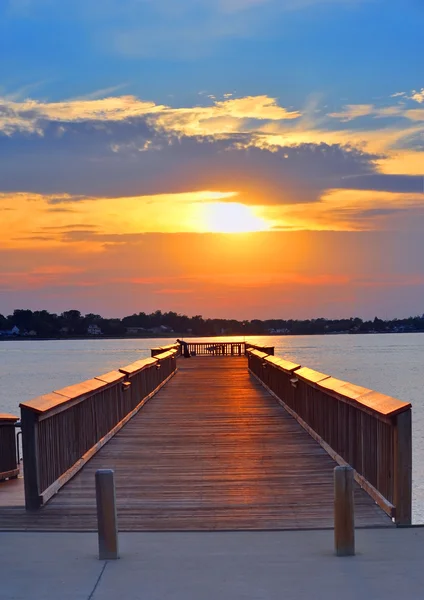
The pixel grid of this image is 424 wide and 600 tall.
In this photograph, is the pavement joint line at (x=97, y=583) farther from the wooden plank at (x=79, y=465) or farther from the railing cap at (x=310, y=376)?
the railing cap at (x=310, y=376)

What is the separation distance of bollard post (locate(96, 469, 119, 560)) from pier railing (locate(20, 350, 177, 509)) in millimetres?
2068

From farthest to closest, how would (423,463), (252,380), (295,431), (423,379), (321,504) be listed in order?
1. (423,379)
2. (423,463)
3. (252,380)
4. (295,431)
5. (321,504)

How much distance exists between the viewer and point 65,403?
10047 mm

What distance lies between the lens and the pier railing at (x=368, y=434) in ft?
26.1

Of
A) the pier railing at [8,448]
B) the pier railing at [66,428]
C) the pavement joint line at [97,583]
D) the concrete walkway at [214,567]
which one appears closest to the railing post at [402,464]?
the concrete walkway at [214,567]

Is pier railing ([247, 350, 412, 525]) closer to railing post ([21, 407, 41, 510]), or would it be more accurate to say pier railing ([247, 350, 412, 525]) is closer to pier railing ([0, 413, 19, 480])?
railing post ([21, 407, 41, 510])

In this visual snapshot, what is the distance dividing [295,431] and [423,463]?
2068 centimetres

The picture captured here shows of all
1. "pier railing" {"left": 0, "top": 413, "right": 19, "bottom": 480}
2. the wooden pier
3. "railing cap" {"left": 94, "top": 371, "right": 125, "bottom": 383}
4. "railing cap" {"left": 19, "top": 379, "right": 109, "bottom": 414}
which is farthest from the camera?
"railing cap" {"left": 94, "top": 371, "right": 125, "bottom": 383}

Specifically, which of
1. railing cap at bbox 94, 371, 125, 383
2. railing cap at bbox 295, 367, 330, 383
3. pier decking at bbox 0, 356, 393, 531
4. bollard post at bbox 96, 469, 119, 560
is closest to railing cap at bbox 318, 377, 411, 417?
railing cap at bbox 295, 367, 330, 383

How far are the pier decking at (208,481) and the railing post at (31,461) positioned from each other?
16 cm

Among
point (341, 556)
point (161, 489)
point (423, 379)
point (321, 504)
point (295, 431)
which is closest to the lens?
point (341, 556)

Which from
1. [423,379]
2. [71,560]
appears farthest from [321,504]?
[423,379]

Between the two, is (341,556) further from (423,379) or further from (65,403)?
(423,379)

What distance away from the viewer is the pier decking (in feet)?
26.8
